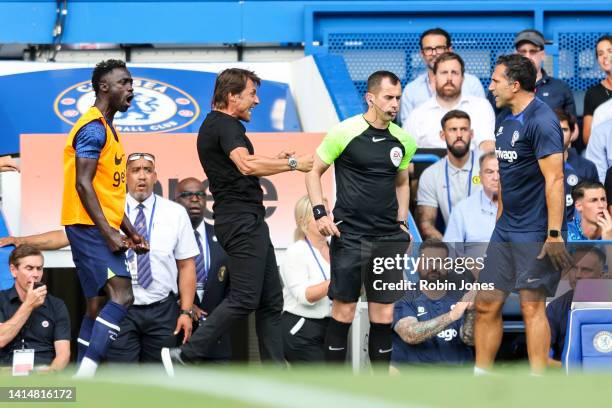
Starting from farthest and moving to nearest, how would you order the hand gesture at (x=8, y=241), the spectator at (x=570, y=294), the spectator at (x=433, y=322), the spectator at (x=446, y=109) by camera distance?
the spectator at (x=446, y=109) < the hand gesture at (x=8, y=241) < the spectator at (x=433, y=322) < the spectator at (x=570, y=294)

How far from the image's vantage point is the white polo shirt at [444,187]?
10.1m

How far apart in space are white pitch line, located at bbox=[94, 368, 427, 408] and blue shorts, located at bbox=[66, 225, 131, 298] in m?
2.94

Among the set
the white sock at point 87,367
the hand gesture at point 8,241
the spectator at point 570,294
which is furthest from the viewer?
the hand gesture at point 8,241

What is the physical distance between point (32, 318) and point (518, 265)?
3354mm

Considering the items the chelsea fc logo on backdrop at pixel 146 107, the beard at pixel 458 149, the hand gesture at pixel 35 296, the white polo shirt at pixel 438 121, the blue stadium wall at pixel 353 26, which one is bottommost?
the hand gesture at pixel 35 296

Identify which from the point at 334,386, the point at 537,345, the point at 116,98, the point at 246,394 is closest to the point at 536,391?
the point at 334,386

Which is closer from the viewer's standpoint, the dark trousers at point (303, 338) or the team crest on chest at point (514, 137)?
the team crest on chest at point (514, 137)

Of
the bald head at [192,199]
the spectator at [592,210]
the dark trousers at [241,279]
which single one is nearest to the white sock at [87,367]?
the dark trousers at [241,279]

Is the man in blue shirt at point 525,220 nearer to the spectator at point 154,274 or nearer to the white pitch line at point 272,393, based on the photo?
the spectator at point 154,274

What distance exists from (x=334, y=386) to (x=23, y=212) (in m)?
6.07

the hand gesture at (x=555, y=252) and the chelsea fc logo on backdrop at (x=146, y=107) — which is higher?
the chelsea fc logo on backdrop at (x=146, y=107)

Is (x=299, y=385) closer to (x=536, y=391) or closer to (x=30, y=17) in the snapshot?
(x=536, y=391)

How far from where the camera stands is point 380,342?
794 centimetres

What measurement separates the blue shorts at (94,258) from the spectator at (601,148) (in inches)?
193
